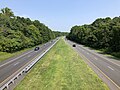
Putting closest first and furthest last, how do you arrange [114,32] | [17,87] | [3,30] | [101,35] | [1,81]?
1. [17,87]
2. [1,81]
3. [114,32]
4. [3,30]
5. [101,35]

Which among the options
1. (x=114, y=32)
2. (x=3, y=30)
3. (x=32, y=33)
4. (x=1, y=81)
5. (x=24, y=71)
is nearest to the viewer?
(x=1, y=81)

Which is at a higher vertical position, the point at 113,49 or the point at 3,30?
the point at 3,30

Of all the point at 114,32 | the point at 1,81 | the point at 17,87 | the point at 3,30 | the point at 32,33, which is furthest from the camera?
the point at 32,33

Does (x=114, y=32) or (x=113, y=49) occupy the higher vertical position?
(x=114, y=32)

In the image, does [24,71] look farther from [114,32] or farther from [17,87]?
[114,32]

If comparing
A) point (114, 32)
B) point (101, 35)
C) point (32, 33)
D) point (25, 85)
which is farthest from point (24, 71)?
point (32, 33)

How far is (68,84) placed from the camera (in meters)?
20.6

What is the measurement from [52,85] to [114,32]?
1770 inches

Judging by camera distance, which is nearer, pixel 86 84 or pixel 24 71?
pixel 86 84

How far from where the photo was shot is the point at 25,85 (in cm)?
2058

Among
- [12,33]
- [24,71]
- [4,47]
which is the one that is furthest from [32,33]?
[24,71]

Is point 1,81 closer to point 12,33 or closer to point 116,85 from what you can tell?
point 116,85

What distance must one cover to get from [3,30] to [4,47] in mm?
8033

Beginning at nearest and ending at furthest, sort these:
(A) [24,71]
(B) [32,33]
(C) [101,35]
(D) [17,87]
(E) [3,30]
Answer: (D) [17,87] < (A) [24,71] < (E) [3,30] < (C) [101,35] < (B) [32,33]
